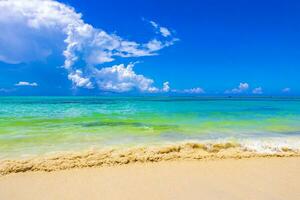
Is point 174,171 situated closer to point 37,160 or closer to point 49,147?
point 37,160

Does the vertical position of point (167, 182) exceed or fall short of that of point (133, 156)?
it falls short

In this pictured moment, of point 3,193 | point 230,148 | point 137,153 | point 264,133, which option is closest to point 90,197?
point 3,193

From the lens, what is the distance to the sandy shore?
4.29m

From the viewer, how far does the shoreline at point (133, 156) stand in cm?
549

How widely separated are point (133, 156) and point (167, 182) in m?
1.48

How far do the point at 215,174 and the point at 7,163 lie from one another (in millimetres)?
3853

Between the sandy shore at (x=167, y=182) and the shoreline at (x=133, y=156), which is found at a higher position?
the shoreline at (x=133, y=156)

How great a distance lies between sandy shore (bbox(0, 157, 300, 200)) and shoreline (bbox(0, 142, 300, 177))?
0.20 metres

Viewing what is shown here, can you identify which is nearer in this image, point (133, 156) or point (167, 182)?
point (167, 182)

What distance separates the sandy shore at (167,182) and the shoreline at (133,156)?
20 cm

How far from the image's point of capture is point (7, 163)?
550cm

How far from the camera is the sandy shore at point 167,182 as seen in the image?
14.1 feet

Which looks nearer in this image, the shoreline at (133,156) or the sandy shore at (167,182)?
the sandy shore at (167,182)

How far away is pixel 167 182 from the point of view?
4.76 m
